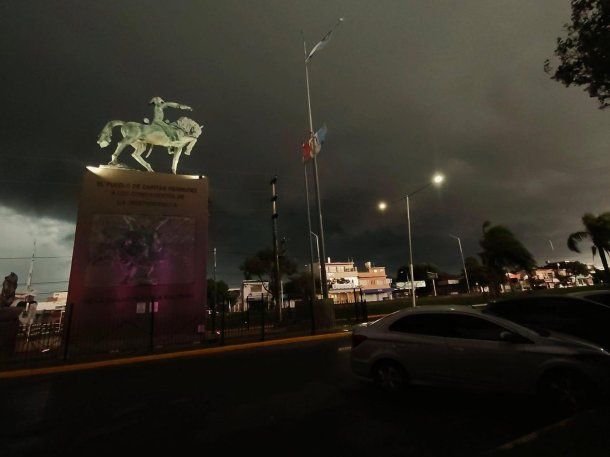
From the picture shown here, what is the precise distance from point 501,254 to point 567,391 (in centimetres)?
3844

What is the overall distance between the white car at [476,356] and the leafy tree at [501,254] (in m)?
37.8

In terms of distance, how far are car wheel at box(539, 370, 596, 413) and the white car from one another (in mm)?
12

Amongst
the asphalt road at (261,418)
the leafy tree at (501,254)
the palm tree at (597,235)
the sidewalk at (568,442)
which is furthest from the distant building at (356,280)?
the sidewalk at (568,442)

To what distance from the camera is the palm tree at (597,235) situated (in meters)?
31.0

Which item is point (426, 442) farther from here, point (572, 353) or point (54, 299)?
point (54, 299)

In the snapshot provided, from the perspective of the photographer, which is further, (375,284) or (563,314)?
(375,284)

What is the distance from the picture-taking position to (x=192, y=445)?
4152 mm

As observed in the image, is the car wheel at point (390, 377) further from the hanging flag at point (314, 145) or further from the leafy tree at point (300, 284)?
the leafy tree at point (300, 284)

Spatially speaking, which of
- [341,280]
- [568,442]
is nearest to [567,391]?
[568,442]

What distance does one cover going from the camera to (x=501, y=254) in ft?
125

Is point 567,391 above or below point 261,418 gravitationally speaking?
above

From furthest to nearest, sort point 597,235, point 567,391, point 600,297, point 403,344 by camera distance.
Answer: point 597,235 < point 600,297 < point 403,344 < point 567,391

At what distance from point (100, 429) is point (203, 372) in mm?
3914

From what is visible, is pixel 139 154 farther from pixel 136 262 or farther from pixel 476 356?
pixel 476 356
